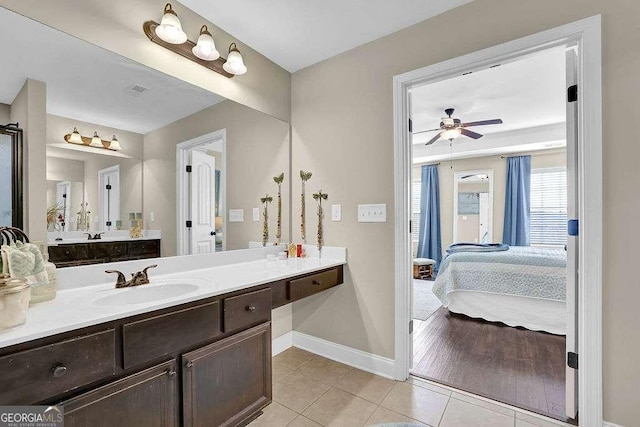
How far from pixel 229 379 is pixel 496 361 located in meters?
2.08

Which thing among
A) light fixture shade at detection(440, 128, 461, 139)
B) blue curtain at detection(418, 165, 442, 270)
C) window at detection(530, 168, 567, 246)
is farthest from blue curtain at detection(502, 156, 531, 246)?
light fixture shade at detection(440, 128, 461, 139)

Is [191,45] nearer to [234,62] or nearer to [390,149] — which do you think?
[234,62]

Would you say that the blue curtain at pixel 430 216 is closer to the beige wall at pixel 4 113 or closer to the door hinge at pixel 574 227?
the door hinge at pixel 574 227

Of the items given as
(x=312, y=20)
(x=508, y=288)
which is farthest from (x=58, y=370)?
(x=508, y=288)

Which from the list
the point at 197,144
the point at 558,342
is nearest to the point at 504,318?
the point at 558,342

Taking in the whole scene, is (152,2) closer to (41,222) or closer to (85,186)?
(85,186)

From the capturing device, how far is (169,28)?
1618 millimetres

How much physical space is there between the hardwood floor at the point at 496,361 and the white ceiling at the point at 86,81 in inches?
98.1

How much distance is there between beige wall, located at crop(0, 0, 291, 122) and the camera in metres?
1.38

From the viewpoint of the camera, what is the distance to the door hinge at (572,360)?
159 centimetres

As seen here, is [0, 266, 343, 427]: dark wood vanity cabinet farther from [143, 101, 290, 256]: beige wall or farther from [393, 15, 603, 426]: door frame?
[393, 15, 603, 426]: door frame

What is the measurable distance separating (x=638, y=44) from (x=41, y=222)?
2910mm

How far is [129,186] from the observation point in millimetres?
1749

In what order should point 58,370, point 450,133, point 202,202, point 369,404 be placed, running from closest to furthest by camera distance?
point 58,370, point 369,404, point 202,202, point 450,133
